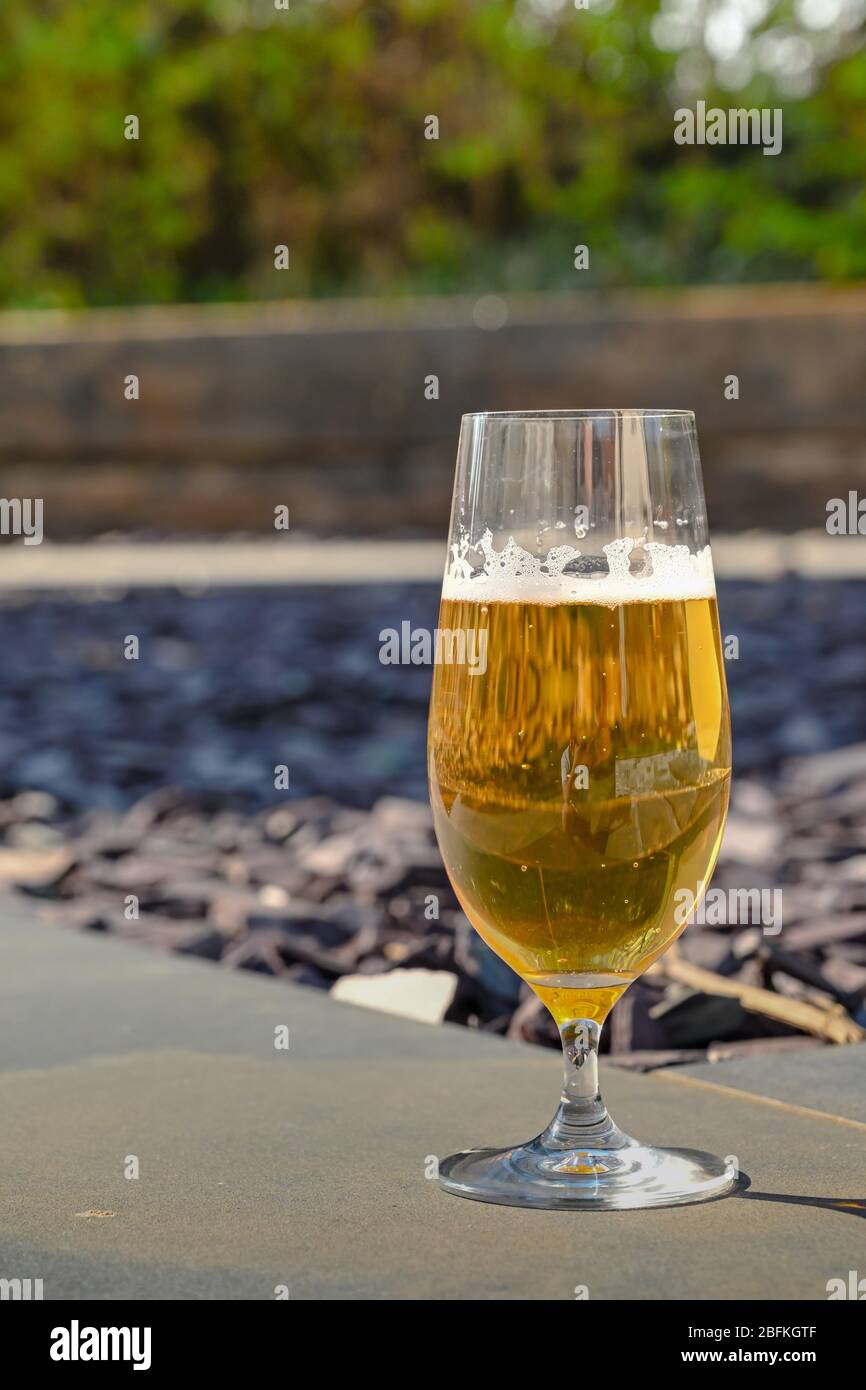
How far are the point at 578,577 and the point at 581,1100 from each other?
44 cm

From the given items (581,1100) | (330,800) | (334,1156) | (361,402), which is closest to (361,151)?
(361,402)

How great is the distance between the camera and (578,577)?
4.52 feet

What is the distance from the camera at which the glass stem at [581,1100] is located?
1485mm

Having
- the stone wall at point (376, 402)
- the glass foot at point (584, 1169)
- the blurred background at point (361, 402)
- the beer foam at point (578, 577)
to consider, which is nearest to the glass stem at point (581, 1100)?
the glass foot at point (584, 1169)

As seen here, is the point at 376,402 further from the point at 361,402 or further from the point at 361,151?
the point at 361,151

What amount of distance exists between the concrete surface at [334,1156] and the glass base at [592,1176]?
2 centimetres

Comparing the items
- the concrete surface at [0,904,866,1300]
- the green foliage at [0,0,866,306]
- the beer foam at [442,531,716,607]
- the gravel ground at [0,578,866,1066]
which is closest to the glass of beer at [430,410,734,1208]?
the beer foam at [442,531,716,607]

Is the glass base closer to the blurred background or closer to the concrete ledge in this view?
the blurred background

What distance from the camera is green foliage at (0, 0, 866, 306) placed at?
605 inches

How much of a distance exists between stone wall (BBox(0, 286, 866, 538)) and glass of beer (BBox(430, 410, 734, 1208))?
6898mm

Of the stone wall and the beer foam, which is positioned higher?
the stone wall

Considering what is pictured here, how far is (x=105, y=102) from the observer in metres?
15.9
